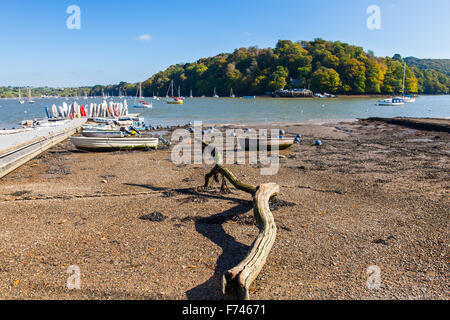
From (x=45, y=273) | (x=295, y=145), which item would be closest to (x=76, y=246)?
(x=45, y=273)

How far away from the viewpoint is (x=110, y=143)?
19281mm

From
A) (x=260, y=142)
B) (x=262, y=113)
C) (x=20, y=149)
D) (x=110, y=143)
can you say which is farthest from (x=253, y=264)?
(x=262, y=113)

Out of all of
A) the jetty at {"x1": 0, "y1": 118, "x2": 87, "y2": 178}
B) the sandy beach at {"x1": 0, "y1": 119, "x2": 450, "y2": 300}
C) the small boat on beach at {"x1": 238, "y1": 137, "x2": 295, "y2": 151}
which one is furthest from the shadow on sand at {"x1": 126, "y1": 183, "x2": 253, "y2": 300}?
the small boat on beach at {"x1": 238, "y1": 137, "x2": 295, "y2": 151}

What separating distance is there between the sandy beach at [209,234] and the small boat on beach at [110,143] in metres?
5.39

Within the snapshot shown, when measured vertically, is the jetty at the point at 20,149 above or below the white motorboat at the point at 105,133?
below

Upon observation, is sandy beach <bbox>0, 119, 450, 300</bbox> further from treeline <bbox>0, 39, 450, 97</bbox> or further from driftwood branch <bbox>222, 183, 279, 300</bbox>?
treeline <bbox>0, 39, 450, 97</bbox>

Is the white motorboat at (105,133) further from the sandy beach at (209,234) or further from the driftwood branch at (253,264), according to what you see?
the driftwood branch at (253,264)

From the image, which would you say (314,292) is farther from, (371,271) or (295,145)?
(295,145)

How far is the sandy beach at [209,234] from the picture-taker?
5383 mm

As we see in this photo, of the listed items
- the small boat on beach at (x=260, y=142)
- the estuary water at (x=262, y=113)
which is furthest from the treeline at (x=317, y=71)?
the small boat on beach at (x=260, y=142)

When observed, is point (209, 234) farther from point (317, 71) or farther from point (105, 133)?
point (317, 71)

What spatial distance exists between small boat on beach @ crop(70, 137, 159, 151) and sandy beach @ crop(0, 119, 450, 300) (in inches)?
212

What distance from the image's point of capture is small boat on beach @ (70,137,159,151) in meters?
19.0

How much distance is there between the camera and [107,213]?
8.66 meters
